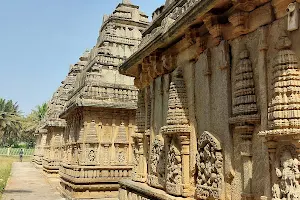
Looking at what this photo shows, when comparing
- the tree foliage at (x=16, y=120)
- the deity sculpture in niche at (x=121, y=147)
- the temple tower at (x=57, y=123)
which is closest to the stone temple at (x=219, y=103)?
the deity sculpture in niche at (x=121, y=147)

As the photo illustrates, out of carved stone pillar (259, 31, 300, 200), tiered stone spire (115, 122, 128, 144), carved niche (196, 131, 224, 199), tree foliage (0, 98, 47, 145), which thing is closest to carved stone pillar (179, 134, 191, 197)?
carved niche (196, 131, 224, 199)

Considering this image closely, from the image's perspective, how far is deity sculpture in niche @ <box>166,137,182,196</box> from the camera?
218 inches

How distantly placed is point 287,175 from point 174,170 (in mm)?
2651

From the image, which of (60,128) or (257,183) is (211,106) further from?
(60,128)

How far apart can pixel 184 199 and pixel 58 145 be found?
1791 cm

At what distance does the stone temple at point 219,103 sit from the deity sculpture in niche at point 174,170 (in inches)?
0.7

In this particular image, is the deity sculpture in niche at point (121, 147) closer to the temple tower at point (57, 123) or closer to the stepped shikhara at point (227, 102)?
the stepped shikhara at point (227, 102)

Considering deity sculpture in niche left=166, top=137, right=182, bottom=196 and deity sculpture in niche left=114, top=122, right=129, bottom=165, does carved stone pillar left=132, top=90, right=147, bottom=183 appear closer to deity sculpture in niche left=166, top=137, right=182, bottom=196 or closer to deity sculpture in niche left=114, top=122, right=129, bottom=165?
deity sculpture in niche left=166, top=137, right=182, bottom=196

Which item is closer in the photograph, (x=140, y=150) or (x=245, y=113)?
(x=245, y=113)

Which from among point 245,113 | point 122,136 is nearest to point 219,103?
point 245,113

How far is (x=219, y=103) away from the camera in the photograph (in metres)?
4.70

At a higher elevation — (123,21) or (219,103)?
(123,21)

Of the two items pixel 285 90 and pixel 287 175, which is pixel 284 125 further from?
pixel 287 175

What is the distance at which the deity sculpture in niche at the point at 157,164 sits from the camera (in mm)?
6414
